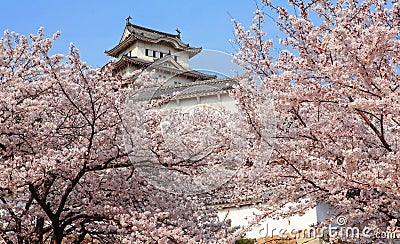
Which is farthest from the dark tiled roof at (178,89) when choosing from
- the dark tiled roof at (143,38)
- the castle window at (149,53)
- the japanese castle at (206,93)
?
the castle window at (149,53)

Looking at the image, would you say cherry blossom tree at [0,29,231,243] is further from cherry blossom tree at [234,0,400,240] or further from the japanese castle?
cherry blossom tree at [234,0,400,240]

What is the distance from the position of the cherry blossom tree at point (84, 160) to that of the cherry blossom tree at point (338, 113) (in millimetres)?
1110

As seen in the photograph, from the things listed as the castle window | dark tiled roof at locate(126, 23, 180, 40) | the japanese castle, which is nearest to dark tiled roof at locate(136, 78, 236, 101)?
the japanese castle

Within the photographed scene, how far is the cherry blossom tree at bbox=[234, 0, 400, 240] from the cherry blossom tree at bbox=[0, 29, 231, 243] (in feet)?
3.64

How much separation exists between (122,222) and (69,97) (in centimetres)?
145

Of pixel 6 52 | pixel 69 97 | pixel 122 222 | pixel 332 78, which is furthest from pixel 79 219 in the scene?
pixel 332 78

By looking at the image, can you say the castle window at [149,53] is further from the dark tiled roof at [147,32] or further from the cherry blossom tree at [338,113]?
the cherry blossom tree at [338,113]

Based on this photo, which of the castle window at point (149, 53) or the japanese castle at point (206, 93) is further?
the castle window at point (149, 53)

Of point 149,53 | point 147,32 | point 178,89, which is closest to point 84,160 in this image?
point 178,89

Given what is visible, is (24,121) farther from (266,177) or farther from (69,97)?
(266,177)

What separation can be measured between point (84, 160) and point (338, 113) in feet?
8.35

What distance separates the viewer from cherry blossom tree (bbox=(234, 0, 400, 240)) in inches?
142

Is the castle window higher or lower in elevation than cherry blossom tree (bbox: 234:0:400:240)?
higher

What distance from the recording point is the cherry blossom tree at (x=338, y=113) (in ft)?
11.9
